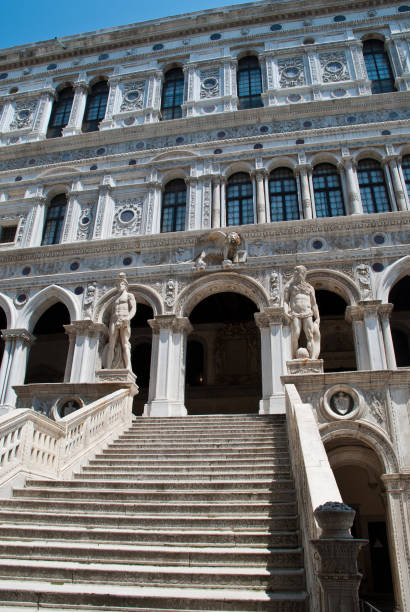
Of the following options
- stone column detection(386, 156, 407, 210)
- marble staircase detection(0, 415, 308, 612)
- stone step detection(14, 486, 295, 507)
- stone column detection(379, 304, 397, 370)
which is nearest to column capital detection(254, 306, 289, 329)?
stone column detection(379, 304, 397, 370)

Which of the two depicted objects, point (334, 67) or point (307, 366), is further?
point (334, 67)

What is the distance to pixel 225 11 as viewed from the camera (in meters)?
22.6

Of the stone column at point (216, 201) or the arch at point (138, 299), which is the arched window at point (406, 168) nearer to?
the stone column at point (216, 201)

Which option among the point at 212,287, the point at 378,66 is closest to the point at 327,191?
the point at 212,287

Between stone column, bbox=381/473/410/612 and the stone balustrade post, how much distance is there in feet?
18.8

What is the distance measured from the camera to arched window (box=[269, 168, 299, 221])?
18.1 metres

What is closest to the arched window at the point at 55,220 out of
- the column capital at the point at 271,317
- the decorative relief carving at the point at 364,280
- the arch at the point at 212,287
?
the arch at the point at 212,287

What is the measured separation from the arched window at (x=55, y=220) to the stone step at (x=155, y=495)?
1327 cm

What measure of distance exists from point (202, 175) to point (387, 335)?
30.4 feet

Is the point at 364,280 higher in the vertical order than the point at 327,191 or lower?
lower

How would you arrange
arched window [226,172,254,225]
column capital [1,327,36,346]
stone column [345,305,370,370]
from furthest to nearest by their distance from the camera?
arched window [226,172,254,225] → column capital [1,327,36,346] → stone column [345,305,370,370]

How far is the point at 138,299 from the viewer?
17.4m

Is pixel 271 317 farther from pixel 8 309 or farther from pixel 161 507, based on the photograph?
pixel 8 309

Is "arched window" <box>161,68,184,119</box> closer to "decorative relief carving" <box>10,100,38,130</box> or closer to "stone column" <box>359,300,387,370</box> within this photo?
"decorative relief carving" <box>10,100,38,130</box>
